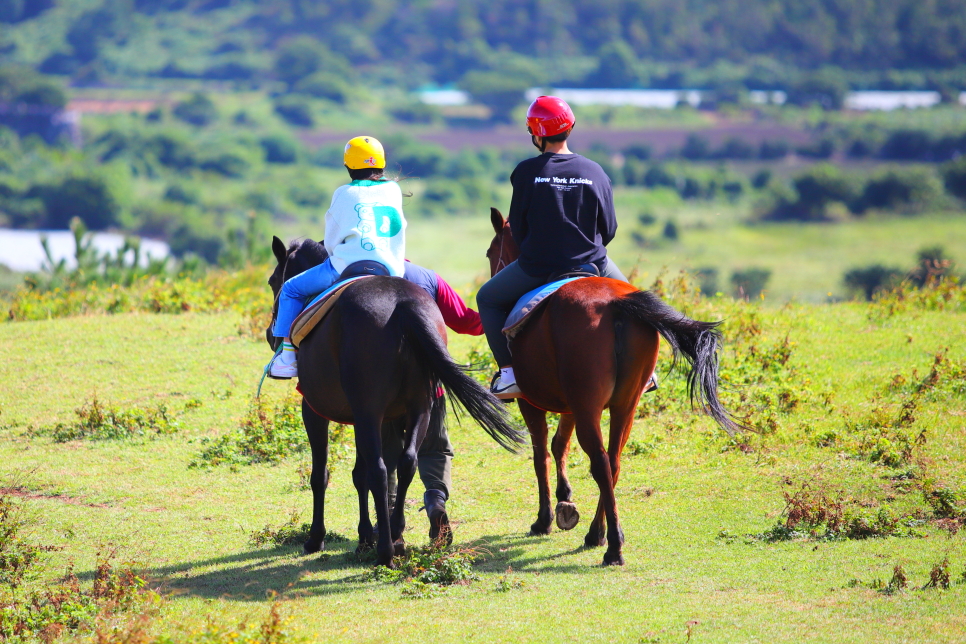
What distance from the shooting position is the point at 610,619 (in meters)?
5.38

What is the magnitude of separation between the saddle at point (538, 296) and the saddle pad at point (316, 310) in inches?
38.8

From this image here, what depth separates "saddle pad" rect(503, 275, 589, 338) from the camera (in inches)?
253

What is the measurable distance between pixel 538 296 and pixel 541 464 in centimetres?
129

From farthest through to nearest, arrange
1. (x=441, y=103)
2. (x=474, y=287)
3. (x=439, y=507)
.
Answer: (x=441, y=103) → (x=474, y=287) → (x=439, y=507)

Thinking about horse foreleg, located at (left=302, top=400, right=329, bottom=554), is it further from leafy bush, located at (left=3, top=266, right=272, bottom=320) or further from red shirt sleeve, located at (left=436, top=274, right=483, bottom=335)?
leafy bush, located at (left=3, top=266, right=272, bottom=320)

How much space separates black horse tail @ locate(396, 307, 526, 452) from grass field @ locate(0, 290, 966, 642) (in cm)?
92

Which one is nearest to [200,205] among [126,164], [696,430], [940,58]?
[126,164]

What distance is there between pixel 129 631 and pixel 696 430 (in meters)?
5.37

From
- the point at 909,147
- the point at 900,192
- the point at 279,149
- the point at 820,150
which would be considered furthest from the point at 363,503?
the point at 279,149

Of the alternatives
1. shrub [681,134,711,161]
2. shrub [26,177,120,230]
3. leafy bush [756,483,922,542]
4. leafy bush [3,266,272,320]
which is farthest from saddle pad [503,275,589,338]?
shrub [681,134,711,161]

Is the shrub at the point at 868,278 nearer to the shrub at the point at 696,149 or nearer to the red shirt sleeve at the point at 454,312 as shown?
the red shirt sleeve at the point at 454,312

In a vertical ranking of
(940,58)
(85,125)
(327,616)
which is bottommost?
(327,616)

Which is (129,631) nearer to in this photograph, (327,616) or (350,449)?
(327,616)

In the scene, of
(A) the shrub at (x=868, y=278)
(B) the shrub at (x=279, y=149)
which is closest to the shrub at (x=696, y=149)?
(B) the shrub at (x=279, y=149)
